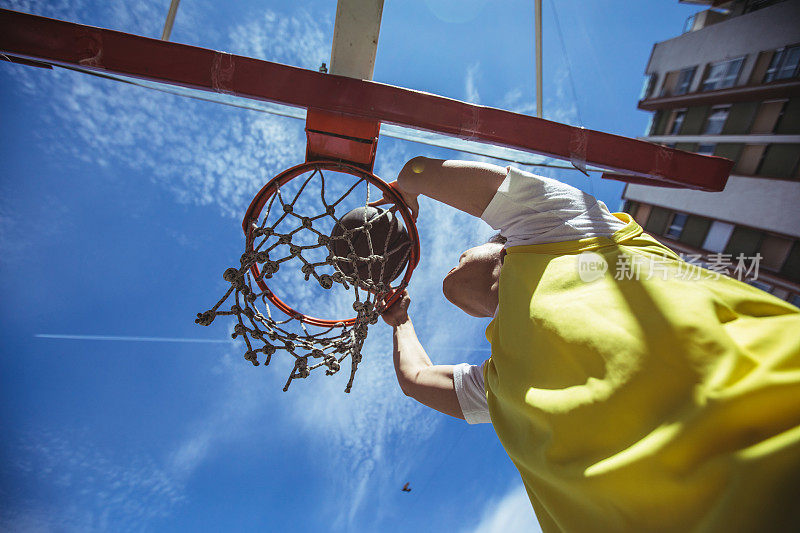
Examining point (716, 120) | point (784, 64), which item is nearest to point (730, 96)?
point (716, 120)

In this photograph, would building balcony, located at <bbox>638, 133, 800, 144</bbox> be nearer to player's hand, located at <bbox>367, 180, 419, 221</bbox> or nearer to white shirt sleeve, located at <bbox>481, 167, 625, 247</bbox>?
player's hand, located at <bbox>367, 180, 419, 221</bbox>

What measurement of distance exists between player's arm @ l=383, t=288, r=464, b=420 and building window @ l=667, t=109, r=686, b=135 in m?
10.5

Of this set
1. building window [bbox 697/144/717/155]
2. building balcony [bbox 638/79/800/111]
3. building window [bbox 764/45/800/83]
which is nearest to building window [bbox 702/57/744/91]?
building balcony [bbox 638/79/800/111]

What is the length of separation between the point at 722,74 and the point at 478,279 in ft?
33.8

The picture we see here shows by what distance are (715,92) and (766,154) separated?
1991 millimetres

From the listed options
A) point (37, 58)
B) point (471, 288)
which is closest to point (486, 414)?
point (471, 288)

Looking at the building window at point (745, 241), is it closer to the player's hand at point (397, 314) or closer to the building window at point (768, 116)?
the building window at point (768, 116)

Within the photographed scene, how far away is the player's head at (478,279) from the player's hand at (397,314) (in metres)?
0.51

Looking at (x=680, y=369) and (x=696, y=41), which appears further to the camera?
(x=696, y=41)

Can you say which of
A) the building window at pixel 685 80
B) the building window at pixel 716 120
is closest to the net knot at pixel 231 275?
the building window at pixel 716 120

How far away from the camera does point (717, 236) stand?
25.0 ft

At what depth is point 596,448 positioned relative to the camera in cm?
88

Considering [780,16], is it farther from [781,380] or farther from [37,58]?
[37,58]

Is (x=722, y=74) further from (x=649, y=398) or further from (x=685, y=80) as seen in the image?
(x=649, y=398)
